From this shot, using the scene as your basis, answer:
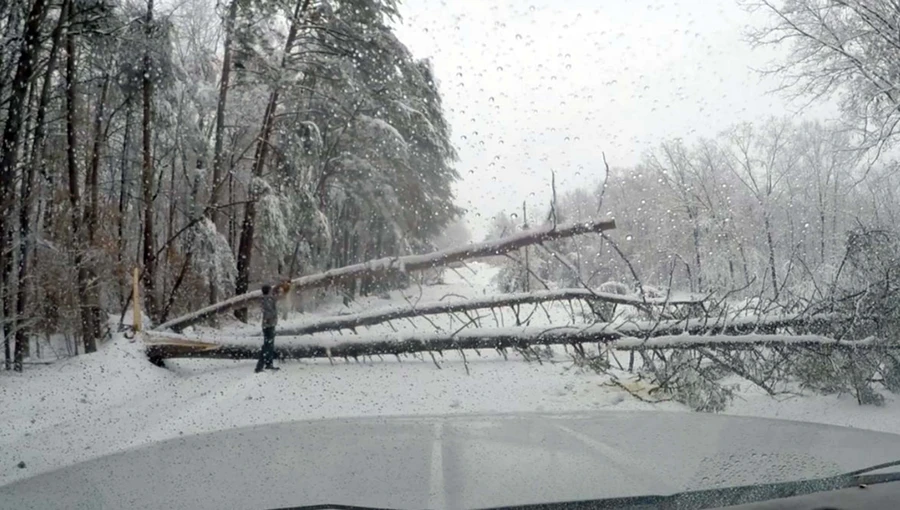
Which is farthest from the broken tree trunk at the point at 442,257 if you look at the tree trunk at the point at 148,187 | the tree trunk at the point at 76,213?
the tree trunk at the point at 76,213

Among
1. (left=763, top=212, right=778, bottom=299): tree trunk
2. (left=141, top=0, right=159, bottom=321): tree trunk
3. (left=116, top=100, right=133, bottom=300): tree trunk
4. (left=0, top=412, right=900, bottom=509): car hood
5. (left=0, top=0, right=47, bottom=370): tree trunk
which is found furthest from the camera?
(left=116, top=100, right=133, bottom=300): tree trunk

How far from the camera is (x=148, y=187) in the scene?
13.8 m

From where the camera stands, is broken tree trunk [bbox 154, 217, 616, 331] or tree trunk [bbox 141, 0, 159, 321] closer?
broken tree trunk [bbox 154, 217, 616, 331]

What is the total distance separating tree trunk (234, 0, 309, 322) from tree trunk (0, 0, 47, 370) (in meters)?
3.48

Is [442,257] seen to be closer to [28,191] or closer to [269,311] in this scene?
[269,311]

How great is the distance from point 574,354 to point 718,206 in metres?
4.23

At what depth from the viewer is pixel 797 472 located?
2.72m

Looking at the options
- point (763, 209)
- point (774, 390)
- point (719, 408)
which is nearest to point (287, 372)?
point (719, 408)

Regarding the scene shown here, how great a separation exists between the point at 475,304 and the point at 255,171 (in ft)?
14.2

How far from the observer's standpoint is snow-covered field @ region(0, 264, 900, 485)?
661 centimetres

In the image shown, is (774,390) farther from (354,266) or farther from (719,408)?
(354,266)

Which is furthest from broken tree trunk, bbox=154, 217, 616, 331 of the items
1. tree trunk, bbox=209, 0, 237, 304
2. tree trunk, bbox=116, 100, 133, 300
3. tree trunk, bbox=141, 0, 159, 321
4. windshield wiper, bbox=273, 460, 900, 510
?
windshield wiper, bbox=273, 460, 900, 510

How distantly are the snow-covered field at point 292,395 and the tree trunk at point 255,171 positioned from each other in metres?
0.72

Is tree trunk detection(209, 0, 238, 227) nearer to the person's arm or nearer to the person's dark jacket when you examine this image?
the person's arm
